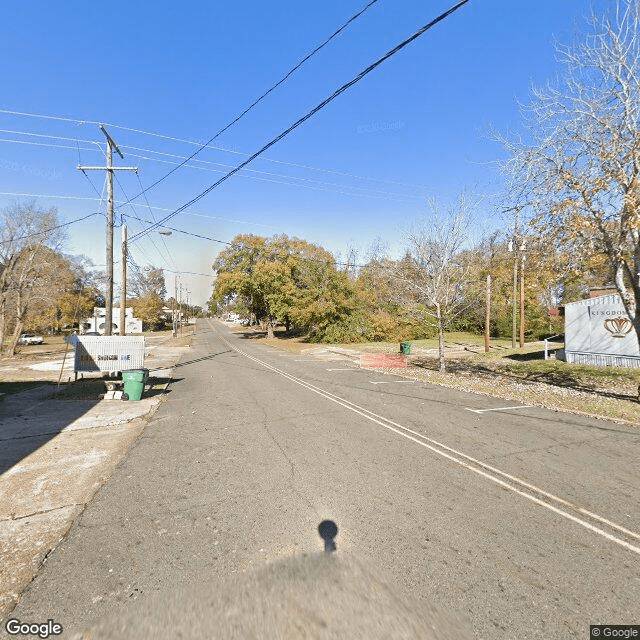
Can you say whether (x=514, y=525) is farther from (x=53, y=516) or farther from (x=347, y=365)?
(x=347, y=365)

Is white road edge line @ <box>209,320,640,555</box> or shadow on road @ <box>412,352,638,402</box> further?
shadow on road @ <box>412,352,638,402</box>

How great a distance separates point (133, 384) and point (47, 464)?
5964 mm

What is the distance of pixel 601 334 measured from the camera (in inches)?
771

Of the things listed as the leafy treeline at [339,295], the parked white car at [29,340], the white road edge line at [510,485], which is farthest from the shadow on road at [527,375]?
the parked white car at [29,340]

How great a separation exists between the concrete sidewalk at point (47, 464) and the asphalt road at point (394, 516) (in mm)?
270

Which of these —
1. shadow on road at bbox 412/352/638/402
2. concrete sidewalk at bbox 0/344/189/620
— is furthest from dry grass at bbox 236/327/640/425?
concrete sidewalk at bbox 0/344/189/620

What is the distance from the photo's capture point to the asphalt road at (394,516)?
329 centimetres

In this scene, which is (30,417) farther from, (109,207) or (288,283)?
(288,283)

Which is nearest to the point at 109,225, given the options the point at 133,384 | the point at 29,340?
the point at 133,384

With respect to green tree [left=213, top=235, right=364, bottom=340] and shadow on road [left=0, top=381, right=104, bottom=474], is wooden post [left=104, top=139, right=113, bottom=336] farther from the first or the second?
green tree [left=213, top=235, right=364, bottom=340]

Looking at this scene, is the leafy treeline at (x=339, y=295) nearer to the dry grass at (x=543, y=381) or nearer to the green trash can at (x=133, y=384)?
the dry grass at (x=543, y=381)

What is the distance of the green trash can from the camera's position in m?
12.4

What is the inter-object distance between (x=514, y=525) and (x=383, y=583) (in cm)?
201

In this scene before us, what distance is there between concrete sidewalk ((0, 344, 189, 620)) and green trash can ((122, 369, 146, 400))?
1.34 ft
